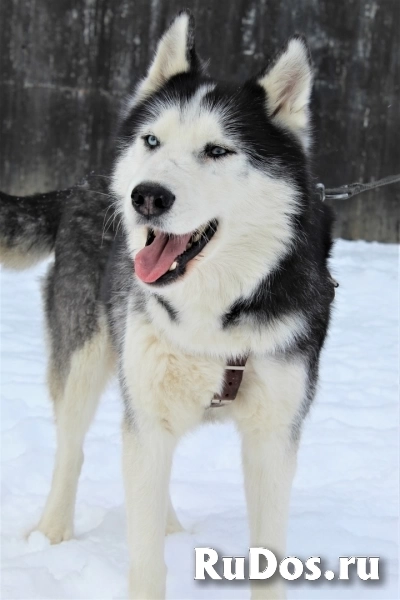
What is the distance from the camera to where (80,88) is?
372 inches

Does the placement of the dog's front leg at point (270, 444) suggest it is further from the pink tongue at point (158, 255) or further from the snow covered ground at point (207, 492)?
the pink tongue at point (158, 255)

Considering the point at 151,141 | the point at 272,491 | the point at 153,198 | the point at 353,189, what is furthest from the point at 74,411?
the point at 353,189

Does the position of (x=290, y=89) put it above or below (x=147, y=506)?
above

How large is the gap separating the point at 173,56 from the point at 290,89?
455mm

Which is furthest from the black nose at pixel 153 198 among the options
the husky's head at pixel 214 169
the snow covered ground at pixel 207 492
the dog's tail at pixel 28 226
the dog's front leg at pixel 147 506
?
the dog's tail at pixel 28 226

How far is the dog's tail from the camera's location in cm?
358

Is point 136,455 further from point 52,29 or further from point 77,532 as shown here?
point 52,29

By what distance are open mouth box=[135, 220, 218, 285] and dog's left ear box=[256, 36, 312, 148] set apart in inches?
20.6

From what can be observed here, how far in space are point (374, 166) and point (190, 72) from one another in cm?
745

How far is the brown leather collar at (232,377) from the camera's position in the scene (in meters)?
2.50

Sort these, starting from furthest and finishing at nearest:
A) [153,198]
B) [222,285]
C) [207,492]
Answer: [207,492]
[222,285]
[153,198]

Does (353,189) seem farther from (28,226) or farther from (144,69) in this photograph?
(144,69)

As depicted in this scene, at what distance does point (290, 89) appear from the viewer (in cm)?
258

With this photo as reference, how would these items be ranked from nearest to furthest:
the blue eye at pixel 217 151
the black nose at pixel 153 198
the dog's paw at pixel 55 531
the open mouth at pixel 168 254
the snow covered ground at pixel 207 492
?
the black nose at pixel 153 198 → the open mouth at pixel 168 254 → the blue eye at pixel 217 151 → the snow covered ground at pixel 207 492 → the dog's paw at pixel 55 531
